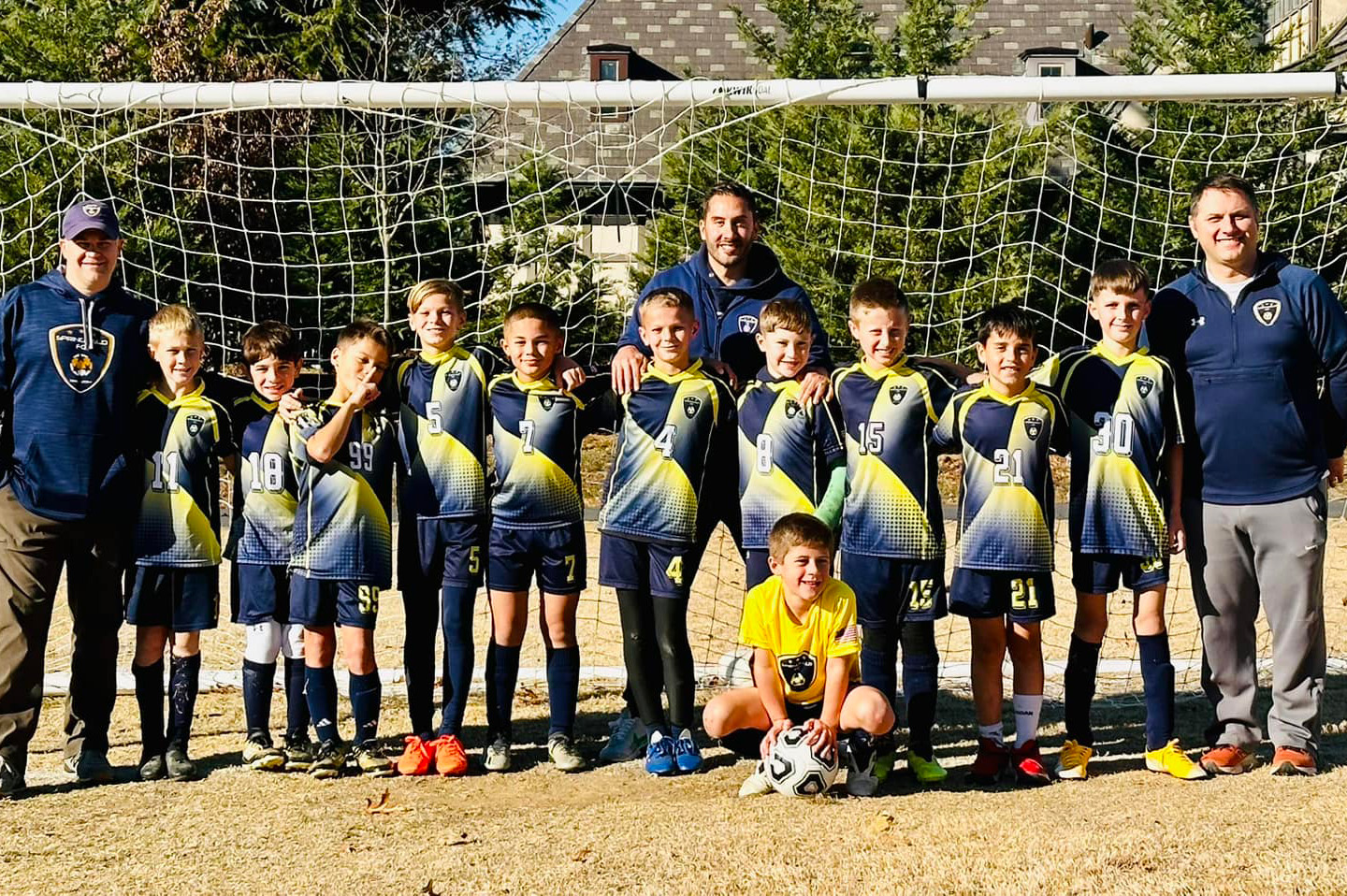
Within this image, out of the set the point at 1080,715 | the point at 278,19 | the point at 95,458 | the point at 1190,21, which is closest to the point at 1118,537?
the point at 1080,715

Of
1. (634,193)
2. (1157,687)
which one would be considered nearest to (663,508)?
(1157,687)

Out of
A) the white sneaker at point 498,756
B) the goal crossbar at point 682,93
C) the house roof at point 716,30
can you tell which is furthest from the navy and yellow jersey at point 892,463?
the house roof at point 716,30

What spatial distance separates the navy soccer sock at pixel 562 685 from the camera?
17.4ft

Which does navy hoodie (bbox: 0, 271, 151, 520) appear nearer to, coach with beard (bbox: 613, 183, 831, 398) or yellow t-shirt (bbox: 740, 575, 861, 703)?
coach with beard (bbox: 613, 183, 831, 398)

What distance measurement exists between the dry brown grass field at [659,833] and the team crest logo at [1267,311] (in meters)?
1.52

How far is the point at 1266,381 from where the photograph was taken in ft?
16.5

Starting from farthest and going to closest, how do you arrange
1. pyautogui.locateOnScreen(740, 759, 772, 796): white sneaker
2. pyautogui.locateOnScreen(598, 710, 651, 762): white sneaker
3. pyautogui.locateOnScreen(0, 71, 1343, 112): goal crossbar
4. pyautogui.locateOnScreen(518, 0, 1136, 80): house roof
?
pyautogui.locateOnScreen(518, 0, 1136, 80): house roof
pyautogui.locateOnScreen(0, 71, 1343, 112): goal crossbar
pyautogui.locateOnScreen(598, 710, 651, 762): white sneaker
pyautogui.locateOnScreen(740, 759, 772, 796): white sneaker

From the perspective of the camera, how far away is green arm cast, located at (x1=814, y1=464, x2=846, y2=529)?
516 cm

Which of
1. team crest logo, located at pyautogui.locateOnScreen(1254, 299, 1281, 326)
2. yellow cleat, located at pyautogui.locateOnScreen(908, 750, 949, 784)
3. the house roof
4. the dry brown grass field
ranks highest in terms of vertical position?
the house roof

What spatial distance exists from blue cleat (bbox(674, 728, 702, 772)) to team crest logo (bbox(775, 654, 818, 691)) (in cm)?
46

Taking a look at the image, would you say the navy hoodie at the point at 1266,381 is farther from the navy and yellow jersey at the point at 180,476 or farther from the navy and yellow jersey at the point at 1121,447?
the navy and yellow jersey at the point at 180,476

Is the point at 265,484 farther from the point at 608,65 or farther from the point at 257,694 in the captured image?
the point at 608,65

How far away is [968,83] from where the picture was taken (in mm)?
6395

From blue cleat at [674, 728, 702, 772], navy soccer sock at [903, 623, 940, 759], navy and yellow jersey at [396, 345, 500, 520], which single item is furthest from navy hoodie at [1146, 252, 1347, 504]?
navy and yellow jersey at [396, 345, 500, 520]
